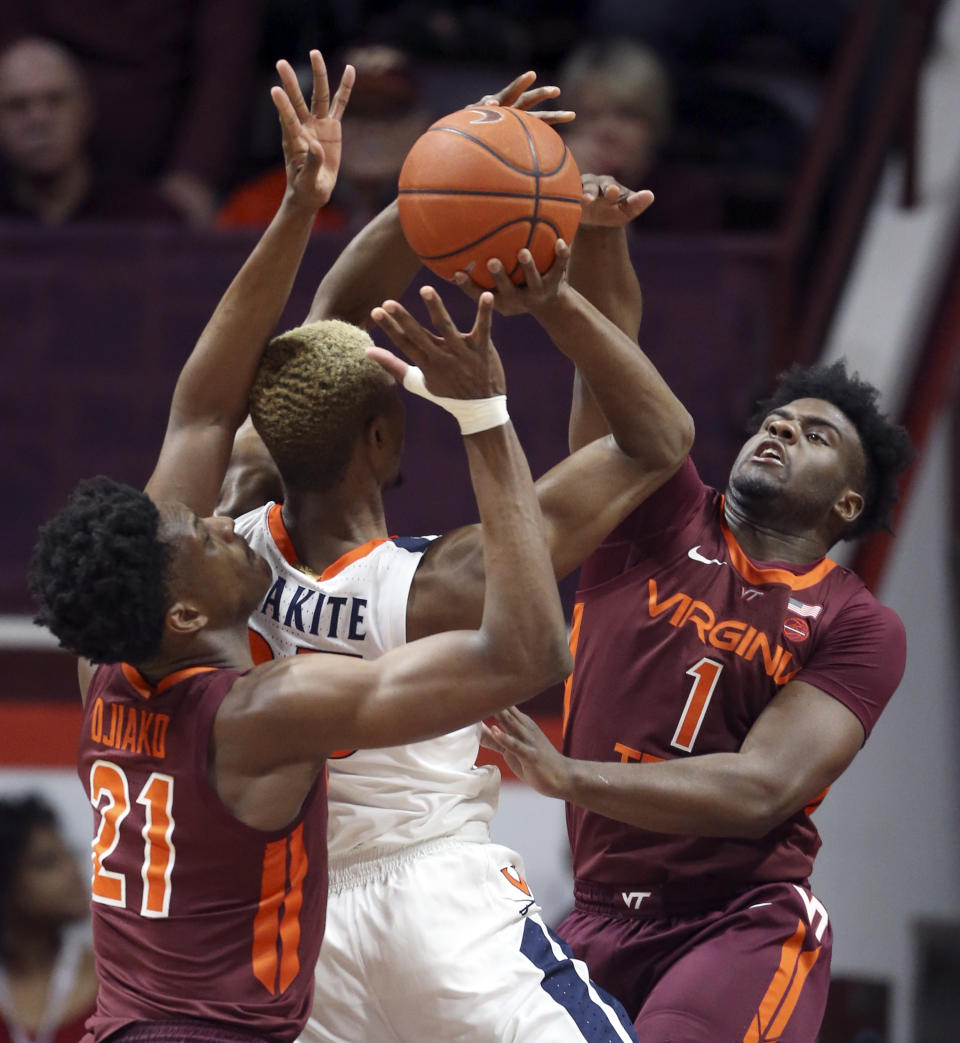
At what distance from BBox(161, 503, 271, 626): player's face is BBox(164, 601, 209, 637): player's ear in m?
0.01

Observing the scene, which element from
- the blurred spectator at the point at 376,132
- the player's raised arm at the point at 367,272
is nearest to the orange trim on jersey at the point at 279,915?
the player's raised arm at the point at 367,272

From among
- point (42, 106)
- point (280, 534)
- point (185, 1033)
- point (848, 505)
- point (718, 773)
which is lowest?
point (185, 1033)

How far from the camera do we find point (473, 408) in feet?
9.71

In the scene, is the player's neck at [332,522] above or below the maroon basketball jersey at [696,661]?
above

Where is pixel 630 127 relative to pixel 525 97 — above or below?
below

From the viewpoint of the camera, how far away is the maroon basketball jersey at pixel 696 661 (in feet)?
12.5

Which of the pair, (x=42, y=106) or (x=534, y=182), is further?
(x=42, y=106)

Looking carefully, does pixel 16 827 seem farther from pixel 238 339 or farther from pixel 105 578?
pixel 105 578

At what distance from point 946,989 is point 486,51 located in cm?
433

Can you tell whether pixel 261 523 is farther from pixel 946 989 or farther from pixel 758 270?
pixel 946 989

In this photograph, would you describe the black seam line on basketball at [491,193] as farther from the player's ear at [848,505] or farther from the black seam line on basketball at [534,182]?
the player's ear at [848,505]

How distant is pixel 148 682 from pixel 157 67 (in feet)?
15.9

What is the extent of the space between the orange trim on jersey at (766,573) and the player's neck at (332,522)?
965mm

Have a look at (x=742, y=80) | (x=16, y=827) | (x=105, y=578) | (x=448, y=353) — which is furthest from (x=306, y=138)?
(x=742, y=80)
